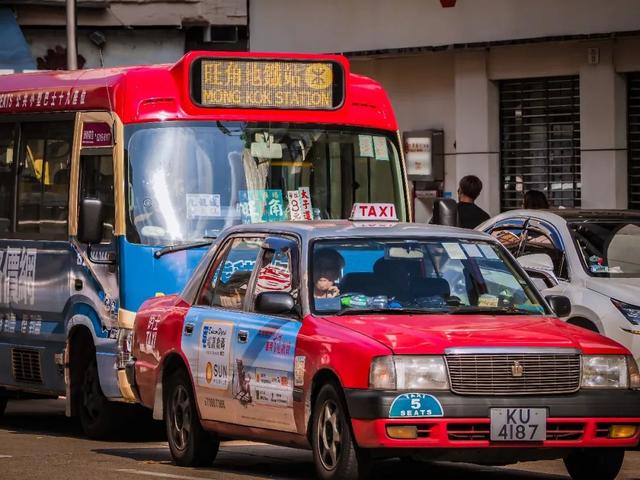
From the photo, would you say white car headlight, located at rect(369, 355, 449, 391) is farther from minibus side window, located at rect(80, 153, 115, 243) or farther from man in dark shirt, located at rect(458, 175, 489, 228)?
man in dark shirt, located at rect(458, 175, 489, 228)

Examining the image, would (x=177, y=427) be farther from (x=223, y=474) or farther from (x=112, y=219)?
(x=112, y=219)

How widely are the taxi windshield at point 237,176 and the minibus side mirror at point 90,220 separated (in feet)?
0.80

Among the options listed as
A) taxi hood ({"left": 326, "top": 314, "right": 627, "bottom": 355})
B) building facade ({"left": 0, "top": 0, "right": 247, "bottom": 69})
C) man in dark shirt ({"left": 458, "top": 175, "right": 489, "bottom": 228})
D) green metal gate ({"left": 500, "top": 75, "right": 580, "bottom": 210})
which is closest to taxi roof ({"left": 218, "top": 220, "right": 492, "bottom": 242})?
taxi hood ({"left": 326, "top": 314, "right": 627, "bottom": 355})

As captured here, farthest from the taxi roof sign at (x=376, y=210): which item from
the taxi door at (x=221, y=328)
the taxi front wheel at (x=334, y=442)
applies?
the taxi front wheel at (x=334, y=442)

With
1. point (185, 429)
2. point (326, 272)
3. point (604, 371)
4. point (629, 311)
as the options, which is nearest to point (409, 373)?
point (604, 371)

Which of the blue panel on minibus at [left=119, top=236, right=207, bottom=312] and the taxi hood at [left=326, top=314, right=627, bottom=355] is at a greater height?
the blue panel on minibus at [left=119, top=236, right=207, bottom=312]

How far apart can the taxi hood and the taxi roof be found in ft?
2.70

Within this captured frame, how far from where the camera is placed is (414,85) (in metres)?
27.2

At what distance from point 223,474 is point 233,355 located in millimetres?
736

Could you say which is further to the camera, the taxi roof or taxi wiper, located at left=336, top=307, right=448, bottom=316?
the taxi roof

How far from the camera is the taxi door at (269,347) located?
1100cm

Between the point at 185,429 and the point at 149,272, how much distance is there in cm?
237

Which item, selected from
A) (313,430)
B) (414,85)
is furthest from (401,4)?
(313,430)

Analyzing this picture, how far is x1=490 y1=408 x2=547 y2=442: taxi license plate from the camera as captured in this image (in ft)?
33.1
